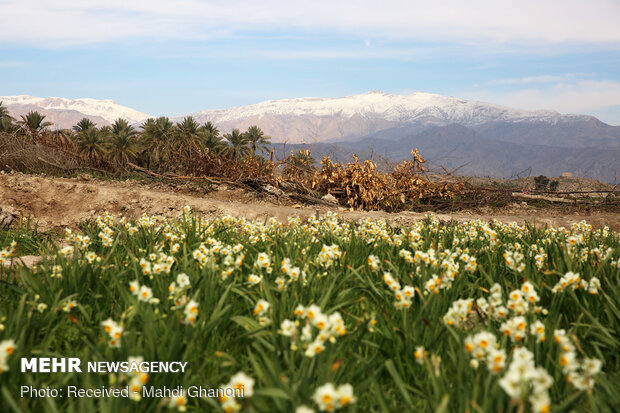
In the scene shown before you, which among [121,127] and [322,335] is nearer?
[322,335]

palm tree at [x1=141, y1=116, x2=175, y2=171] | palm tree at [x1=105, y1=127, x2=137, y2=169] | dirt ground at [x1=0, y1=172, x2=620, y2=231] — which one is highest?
palm tree at [x1=141, y1=116, x2=175, y2=171]

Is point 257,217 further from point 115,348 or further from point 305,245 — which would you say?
point 115,348

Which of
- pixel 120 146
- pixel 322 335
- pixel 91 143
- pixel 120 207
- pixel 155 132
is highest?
pixel 155 132

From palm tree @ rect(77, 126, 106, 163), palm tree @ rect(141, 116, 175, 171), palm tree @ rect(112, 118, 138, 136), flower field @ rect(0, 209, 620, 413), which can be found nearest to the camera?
flower field @ rect(0, 209, 620, 413)

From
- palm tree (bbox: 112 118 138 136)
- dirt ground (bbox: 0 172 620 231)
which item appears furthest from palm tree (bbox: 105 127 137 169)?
dirt ground (bbox: 0 172 620 231)

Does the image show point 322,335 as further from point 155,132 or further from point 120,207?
point 155,132

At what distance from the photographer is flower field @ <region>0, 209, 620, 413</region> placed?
1.80 m

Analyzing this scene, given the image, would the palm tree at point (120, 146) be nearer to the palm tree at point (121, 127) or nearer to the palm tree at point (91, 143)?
the palm tree at point (91, 143)

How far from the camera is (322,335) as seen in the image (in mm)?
1904

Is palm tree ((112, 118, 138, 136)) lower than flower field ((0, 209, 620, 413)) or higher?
higher

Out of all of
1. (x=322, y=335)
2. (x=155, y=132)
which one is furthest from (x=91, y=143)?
(x=322, y=335)

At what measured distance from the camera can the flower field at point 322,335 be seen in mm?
1798

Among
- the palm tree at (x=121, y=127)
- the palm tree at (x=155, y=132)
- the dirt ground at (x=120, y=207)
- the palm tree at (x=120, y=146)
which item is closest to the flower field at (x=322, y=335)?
the dirt ground at (x=120, y=207)

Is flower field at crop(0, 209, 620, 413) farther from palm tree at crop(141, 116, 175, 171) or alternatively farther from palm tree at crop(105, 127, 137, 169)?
palm tree at crop(141, 116, 175, 171)
